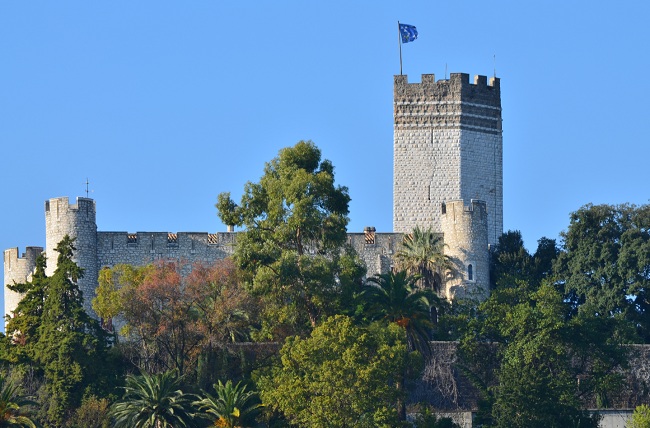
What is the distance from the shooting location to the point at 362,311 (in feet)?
252

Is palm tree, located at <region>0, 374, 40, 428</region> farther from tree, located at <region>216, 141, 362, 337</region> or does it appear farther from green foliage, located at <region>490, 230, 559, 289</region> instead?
green foliage, located at <region>490, 230, 559, 289</region>

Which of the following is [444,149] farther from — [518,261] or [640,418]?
[640,418]

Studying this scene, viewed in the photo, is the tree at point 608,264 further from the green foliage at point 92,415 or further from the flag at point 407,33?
the green foliage at point 92,415

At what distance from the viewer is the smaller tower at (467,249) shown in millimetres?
84000

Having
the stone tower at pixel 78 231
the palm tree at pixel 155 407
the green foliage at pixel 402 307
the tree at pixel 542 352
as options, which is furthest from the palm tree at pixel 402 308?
the stone tower at pixel 78 231

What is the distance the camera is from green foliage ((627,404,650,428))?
247 ft

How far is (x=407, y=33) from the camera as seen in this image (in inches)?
3639

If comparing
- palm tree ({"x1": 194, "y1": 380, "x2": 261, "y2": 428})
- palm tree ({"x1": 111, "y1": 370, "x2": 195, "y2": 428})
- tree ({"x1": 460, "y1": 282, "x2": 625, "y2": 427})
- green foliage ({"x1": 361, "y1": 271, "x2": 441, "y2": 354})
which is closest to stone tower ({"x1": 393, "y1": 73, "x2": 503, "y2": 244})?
tree ({"x1": 460, "y1": 282, "x2": 625, "y2": 427})

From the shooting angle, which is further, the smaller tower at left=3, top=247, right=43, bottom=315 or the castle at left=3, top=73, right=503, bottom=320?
the smaller tower at left=3, top=247, right=43, bottom=315

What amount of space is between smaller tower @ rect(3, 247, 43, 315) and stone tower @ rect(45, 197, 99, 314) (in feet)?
10.0

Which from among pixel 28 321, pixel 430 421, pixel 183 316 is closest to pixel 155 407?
pixel 183 316

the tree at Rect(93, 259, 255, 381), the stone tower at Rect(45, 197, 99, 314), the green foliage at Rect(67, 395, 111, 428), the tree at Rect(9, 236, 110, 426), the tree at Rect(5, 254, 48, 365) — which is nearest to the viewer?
the green foliage at Rect(67, 395, 111, 428)

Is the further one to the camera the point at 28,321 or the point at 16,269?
the point at 16,269

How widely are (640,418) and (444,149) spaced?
17.2 m
